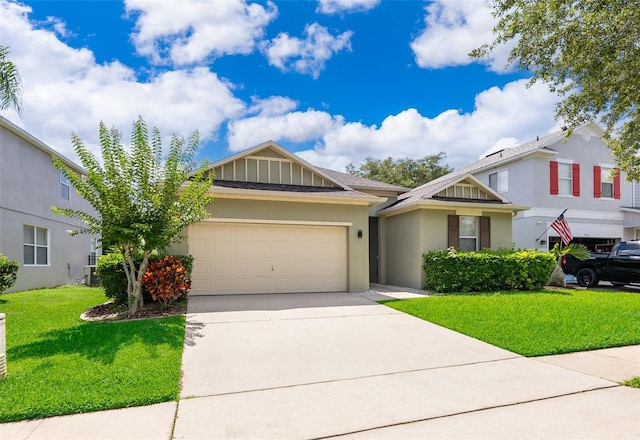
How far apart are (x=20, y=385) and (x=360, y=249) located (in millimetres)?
9407

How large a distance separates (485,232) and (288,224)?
732 centimetres

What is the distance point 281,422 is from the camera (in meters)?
3.41

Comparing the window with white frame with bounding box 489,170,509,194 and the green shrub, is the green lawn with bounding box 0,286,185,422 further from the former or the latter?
the window with white frame with bounding box 489,170,509,194

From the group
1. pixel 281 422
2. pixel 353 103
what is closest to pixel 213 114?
pixel 353 103

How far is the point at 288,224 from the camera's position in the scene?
1172 centimetres

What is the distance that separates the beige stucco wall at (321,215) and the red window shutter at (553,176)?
10964 millimetres

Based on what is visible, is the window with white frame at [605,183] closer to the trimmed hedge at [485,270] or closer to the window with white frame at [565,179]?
the window with white frame at [565,179]

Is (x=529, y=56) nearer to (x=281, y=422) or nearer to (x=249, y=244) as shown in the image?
(x=281, y=422)

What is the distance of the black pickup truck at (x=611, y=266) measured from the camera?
1277cm

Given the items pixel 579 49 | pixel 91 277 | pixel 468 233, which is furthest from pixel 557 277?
pixel 91 277

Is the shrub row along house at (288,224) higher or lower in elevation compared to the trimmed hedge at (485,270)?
higher

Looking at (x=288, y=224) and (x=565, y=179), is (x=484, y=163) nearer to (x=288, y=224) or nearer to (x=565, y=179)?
(x=565, y=179)

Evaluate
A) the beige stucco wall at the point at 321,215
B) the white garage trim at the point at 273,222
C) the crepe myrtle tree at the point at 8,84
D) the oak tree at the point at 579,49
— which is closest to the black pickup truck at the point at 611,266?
the oak tree at the point at 579,49

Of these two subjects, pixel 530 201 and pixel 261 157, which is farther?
pixel 530 201
